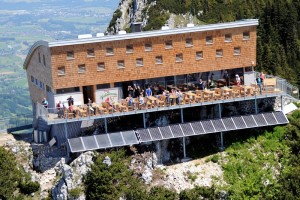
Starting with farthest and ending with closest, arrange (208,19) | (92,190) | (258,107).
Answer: (208,19), (258,107), (92,190)

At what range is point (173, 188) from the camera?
47594 mm

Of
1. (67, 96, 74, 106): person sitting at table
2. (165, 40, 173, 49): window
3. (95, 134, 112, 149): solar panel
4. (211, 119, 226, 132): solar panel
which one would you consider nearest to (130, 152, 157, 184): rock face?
(95, 134, 112, 149): solar panel

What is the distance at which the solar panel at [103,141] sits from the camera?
1909 inches

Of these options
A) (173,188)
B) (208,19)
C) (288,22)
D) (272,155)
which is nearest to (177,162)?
(173,188)

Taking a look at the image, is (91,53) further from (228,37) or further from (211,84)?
(228,37)

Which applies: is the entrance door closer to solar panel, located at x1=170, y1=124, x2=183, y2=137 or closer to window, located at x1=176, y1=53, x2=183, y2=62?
solar panel, located at x1=170, y1=124, x2=183, y2=137

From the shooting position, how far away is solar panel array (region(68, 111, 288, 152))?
160 feet

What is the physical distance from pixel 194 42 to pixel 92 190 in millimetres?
14922

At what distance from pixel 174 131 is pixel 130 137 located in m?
3.35

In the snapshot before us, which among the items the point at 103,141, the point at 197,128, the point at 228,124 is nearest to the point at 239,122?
the point at 228,124

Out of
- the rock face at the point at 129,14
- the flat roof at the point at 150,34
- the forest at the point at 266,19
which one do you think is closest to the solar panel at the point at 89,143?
the flat roof at the point at 150,34

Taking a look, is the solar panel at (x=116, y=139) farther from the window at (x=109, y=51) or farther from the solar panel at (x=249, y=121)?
the solar panel at (x=249, y=121)

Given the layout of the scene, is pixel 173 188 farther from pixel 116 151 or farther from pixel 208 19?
pixel 208 19

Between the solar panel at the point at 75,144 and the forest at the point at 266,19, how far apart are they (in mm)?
60529
